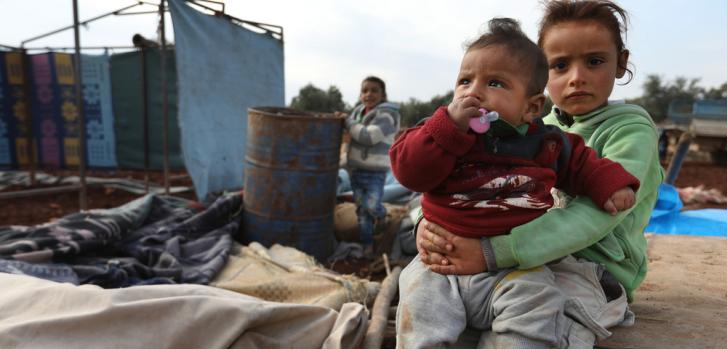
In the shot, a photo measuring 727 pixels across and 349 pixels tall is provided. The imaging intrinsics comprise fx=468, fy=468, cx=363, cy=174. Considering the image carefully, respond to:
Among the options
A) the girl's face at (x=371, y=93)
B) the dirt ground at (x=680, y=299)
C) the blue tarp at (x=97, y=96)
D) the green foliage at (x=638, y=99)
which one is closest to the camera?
the dirt ground at (x=680, y=299)

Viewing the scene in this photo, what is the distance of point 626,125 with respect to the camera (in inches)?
54.7

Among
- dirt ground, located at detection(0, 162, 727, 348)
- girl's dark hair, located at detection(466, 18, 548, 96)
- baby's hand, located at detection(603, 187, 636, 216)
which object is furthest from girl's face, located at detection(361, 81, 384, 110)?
baby's hand, located at detection(603, 187, 636, 216)

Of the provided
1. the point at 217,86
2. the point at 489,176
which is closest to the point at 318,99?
the point at 217,86

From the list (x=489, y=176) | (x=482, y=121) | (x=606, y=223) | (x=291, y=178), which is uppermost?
(x=482, y=121)

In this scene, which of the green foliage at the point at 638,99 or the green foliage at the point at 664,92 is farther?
the green foliage at the point at 664,92

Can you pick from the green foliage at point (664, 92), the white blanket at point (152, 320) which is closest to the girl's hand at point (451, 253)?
the white blanket at point (152, 320)

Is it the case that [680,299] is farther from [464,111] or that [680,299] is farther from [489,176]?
[464,111]

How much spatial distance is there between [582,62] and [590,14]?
0.50ft

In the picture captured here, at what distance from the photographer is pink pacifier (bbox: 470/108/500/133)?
1146 millimetres

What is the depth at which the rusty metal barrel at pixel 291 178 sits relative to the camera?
13.0 ft

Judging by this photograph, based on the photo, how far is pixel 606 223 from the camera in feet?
4.02

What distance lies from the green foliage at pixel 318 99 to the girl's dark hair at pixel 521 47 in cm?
1526

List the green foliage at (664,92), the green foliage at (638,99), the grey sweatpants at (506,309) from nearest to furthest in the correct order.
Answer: the grey sweatpants at (506,309)
the green foliage at (638,99)
the green foliage at (664,92)

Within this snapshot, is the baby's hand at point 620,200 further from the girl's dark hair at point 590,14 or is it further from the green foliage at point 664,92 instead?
the green foliage at point 664,92
